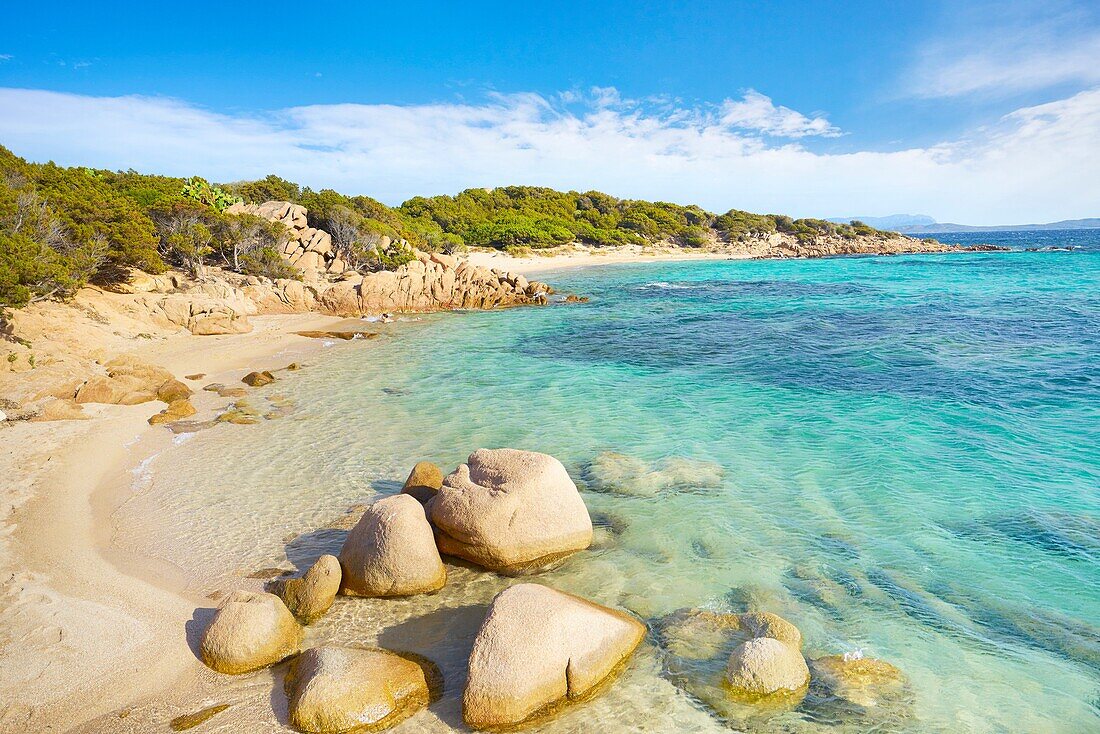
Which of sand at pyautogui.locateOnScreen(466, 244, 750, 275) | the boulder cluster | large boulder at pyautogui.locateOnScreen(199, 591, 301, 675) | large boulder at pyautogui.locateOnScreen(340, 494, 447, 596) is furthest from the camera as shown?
sand at pyautogui.locateOnScreen(466, 244, 750, 275)

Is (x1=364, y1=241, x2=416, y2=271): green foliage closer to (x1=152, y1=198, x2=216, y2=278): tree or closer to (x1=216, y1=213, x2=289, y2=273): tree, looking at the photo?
(x1=216, y1=213, x2=289, y2=273): tree

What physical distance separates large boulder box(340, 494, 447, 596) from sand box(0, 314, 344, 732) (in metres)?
1.80

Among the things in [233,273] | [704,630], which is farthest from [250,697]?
[233,273]

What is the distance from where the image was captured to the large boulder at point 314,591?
6.57 metres

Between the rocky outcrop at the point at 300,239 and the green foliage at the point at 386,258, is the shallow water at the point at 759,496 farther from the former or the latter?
the green foliage at the point at 386,258

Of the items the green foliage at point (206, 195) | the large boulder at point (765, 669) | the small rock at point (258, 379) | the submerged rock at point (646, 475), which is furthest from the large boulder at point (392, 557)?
the green foliage at point (206, 195)

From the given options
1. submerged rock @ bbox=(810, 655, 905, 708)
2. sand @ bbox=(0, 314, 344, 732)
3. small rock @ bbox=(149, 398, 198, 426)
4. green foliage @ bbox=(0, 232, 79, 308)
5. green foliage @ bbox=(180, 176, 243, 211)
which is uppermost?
green foliage @ bbox=(180, 176, 243, 211)

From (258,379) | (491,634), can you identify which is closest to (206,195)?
(258,379)

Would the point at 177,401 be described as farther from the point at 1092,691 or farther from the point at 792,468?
the point at 1092,691

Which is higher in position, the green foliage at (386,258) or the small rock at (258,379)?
the green foliage at (386,258)

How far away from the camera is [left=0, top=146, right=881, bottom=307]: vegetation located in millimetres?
18641

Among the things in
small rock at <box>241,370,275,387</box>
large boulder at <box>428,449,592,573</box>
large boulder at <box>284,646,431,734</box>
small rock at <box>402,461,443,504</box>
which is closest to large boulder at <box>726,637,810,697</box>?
large boulder at <box>428,449,592,573</box>

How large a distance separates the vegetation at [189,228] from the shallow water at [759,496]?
10.1 metres

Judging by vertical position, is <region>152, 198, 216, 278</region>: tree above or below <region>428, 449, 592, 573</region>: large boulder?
above
